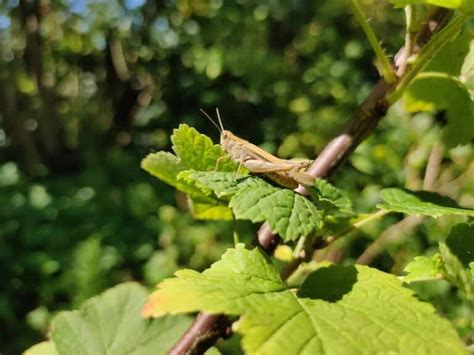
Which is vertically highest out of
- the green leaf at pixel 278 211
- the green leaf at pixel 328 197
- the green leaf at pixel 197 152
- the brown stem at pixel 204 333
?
the green leaf at pixel 197 152

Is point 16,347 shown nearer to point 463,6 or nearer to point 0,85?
point 0,85

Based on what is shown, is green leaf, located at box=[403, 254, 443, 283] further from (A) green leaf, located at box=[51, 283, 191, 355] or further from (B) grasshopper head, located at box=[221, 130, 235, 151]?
(A) green leaf, located at box=[51, 283, 191, 355]

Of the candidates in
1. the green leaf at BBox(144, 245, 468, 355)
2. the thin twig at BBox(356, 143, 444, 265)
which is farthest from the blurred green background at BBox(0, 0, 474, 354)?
the green leaf at BBox(144, 245, 468, 355)

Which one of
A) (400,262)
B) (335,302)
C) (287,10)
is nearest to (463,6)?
(335,302)

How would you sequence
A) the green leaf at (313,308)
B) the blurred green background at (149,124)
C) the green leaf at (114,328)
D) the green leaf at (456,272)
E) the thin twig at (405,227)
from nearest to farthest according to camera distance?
the green leaf at (313,308) → the green leaf at (456,272) → the green leaf at (114,328) → the thin twig at (405,227) → the blurred green background at (149,124)

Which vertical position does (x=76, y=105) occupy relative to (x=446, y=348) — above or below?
below

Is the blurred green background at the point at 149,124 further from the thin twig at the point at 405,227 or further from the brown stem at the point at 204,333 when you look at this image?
the brown stem at the point at 204,333

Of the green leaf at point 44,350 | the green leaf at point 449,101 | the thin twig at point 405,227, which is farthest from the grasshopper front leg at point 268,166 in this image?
the thin twig at point 405,227
